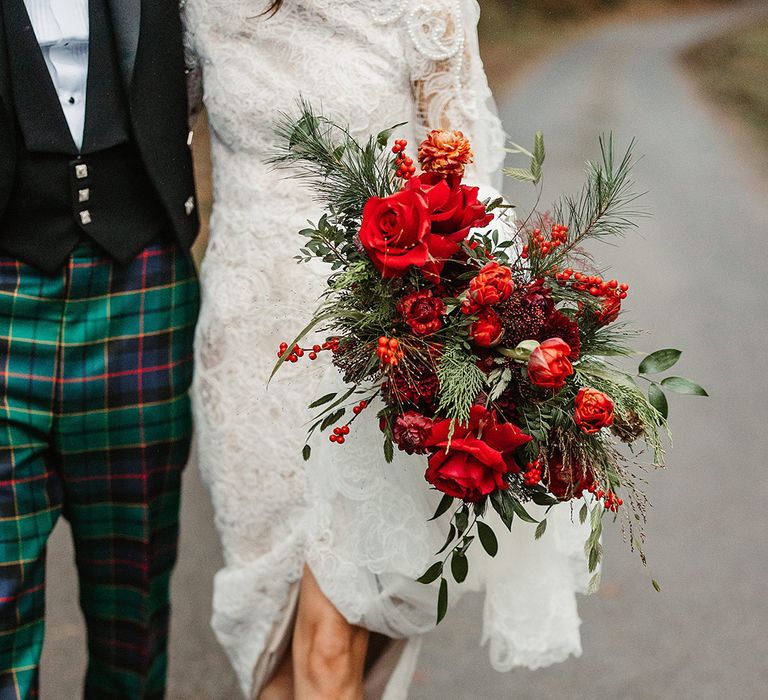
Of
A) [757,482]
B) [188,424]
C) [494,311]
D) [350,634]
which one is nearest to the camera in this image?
[494,311]

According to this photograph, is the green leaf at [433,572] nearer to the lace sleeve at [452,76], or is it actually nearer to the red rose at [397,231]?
the red rose at [397,231]

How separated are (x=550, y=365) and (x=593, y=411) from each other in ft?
0.32

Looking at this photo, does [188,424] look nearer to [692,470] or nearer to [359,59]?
[359,59]

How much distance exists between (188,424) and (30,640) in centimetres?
61

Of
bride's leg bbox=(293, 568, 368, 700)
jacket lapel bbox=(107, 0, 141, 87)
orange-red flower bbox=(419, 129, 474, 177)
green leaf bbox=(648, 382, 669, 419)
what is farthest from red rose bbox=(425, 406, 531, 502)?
jacket lapel bbox=(107, 0, 141, 87)

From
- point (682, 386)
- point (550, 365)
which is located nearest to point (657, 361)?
point (682, 386)

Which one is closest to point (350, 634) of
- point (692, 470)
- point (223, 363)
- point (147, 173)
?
point (223, 363)

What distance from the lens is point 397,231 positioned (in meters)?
1.75

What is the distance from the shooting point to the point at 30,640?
2.49 m

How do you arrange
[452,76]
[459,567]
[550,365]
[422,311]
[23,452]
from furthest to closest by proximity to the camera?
[23,452] < [452,76] < [459,567] < [422,311] < [550,365]

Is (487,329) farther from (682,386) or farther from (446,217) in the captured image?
(682,386)

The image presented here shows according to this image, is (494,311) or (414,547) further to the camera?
(414,547)

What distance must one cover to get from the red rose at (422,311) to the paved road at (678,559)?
745mm

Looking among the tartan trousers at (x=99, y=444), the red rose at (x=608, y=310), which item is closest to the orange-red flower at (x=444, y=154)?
the red rose at (x=608, y=310)
